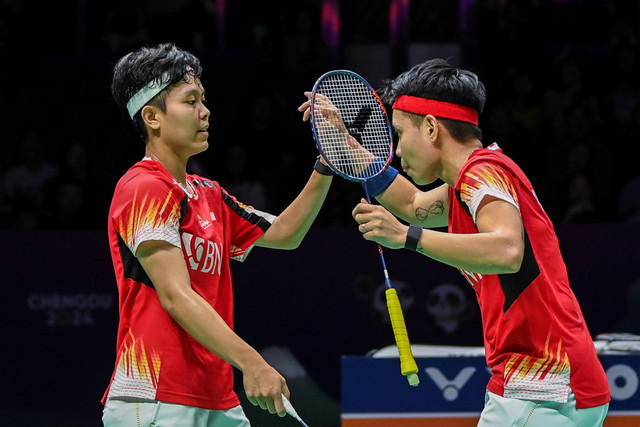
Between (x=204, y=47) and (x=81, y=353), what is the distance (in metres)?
3.78

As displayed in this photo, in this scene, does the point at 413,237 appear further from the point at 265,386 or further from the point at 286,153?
the point at 286,153

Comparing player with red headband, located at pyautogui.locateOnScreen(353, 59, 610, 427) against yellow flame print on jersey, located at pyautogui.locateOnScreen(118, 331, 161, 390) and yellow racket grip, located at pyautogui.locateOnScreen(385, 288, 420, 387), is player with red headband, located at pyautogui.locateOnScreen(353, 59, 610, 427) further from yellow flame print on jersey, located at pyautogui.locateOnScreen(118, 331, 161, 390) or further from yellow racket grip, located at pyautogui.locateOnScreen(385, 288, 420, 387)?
yellow flame print on jersey, located at pyautogui.locateOnScreen(118, 331, 161, 390)

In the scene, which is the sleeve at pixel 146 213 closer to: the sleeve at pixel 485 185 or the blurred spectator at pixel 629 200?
the sleeve at pixel 485 185

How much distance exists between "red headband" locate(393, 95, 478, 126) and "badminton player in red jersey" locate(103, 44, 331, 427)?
0.69m

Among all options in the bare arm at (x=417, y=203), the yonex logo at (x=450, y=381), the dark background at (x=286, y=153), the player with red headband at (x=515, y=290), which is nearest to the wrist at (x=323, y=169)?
the bare arm at (x=417, y=203)

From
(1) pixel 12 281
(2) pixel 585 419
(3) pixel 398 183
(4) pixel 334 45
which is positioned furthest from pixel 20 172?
(2) pixel 585 419

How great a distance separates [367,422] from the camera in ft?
16.5

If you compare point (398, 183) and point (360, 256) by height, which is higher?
point (398, 183)

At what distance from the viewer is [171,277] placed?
2.81 metres

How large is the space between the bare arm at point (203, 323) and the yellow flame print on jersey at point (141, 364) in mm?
199

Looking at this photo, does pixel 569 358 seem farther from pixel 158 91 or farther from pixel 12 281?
pixel 12 281

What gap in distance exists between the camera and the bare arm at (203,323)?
269cm

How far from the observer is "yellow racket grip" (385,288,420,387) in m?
3.06

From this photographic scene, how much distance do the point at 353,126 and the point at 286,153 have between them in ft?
11.1
